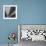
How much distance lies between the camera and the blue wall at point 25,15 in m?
4.09

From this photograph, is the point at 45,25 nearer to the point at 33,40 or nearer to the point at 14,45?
the point at 33,40

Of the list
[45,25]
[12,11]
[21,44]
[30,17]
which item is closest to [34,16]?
[30,17]

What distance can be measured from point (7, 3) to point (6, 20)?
20.4 inches

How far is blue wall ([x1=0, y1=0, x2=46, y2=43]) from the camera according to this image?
4086 millimetres

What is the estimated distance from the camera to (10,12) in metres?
4.11

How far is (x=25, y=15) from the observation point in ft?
13.4

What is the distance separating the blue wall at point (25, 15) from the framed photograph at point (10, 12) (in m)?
0.10

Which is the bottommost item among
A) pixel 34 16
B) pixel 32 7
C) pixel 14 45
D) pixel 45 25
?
pixel 14 45

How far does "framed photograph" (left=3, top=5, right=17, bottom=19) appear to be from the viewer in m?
4.09

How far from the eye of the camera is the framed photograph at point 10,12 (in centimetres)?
409

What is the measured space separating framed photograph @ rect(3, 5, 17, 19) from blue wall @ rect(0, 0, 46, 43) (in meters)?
0.10

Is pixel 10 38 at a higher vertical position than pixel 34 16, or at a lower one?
lower

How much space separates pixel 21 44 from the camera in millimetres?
3865

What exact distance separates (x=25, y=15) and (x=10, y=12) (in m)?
0.47
